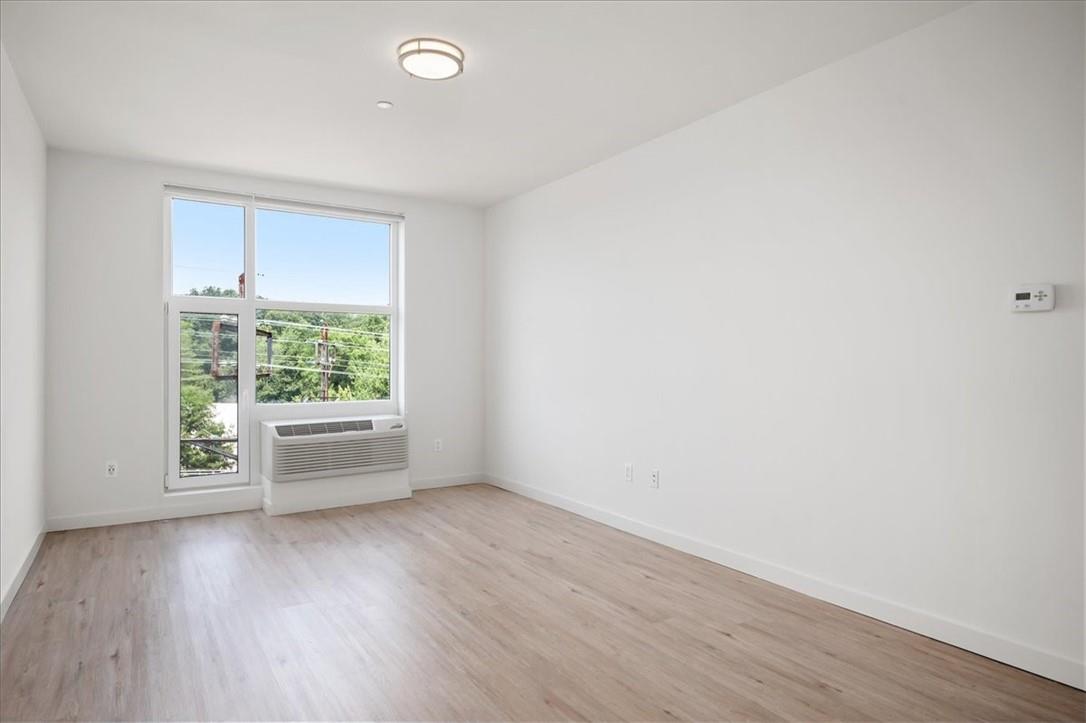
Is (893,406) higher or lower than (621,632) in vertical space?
higher

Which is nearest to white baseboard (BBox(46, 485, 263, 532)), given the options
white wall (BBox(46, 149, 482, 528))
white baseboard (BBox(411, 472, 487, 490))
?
white wall (BBox(46, 149, 482, 528))

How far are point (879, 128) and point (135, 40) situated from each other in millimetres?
3281

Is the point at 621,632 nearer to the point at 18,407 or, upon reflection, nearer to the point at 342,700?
the point at 342,700

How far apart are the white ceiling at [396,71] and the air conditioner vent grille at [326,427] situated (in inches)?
76.9

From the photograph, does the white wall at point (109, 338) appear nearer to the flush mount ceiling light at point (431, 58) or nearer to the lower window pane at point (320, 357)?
the lower window pane at point (320, 357)

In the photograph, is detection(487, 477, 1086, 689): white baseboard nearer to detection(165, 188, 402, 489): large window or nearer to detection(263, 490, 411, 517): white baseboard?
detection(263, 490, 411, 517): white baseboard

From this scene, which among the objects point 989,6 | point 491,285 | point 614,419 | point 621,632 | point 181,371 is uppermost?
point 989,6

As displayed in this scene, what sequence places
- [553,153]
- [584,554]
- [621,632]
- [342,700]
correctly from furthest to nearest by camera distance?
[553,153]
[584,554]
[621,632]
[342,700]

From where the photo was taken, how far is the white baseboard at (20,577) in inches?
112

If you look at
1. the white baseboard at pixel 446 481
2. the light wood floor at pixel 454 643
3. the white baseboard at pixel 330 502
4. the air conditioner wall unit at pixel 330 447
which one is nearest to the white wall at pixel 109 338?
the white baseboard at pixel 330 502

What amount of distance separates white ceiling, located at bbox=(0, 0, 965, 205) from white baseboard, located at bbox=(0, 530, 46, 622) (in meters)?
2.45

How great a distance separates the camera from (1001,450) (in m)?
2.45

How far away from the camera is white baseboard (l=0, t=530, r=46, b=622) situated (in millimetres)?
2847

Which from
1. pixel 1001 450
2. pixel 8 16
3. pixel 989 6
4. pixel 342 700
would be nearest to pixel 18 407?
pixel 8 16
